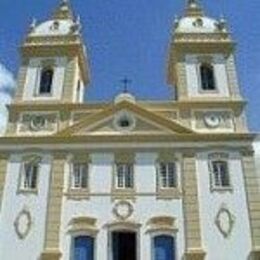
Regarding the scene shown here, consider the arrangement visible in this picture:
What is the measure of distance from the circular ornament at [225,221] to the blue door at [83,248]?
17.8ft

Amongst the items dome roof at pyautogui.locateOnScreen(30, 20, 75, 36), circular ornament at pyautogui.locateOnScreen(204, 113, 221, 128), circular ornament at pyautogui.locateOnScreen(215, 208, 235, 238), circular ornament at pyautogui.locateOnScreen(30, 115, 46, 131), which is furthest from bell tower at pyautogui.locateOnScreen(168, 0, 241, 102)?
circular ornament at pyautogui.locateOnScreen(30, 115, 46, 131)

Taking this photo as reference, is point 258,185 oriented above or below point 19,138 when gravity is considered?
below

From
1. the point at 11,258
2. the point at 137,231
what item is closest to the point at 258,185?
the point at 137,231

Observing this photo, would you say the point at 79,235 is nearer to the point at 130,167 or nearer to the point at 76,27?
the point at 130,167

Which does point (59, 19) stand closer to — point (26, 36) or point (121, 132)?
point (26, 36)

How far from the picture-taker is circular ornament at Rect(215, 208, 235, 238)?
88.3ft

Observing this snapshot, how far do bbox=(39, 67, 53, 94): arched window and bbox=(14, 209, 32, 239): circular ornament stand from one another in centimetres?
701

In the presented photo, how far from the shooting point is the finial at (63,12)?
3572cm

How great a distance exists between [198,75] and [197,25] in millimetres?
3752

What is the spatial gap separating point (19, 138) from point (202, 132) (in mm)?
8452

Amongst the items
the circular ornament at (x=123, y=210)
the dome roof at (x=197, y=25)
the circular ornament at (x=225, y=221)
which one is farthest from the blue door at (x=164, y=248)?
the dome roof at (x=197, y=25)

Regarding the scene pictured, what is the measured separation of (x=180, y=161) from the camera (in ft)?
94.5

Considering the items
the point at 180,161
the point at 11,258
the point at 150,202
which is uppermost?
the point at 180,161

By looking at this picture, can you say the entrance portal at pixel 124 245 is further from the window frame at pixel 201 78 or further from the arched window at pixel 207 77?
the arched window at pixel 207 77
